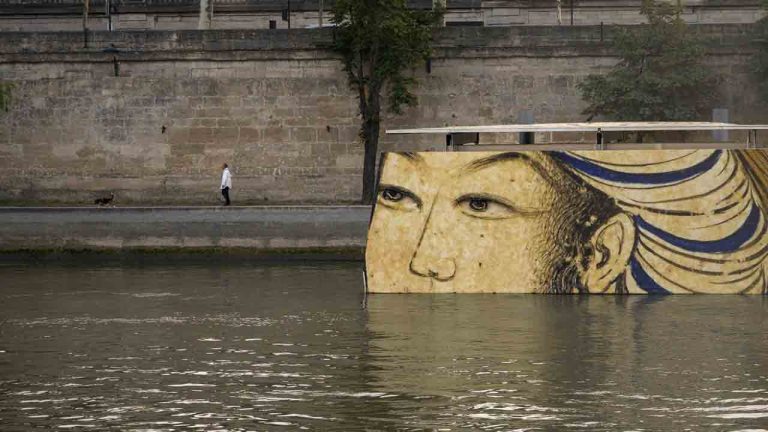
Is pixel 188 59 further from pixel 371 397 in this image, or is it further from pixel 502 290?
pixel 371 397

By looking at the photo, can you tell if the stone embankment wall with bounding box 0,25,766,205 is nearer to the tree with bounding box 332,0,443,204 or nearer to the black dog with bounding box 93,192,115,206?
the tree with bounding box 332,0,443,204

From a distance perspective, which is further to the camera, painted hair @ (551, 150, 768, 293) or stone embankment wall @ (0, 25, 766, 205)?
stone embankment wall @ (0, 25, 766, 205)

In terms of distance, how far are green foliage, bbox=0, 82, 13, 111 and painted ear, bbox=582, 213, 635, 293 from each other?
59.3ft

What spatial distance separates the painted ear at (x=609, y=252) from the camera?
1237 inches

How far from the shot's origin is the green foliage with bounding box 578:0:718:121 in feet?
149

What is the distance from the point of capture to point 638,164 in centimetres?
3166

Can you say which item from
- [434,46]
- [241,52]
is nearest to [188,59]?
[241,52]

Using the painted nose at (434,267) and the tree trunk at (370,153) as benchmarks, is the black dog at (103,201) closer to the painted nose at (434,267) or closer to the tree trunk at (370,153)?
the tree trunk at (370,153)

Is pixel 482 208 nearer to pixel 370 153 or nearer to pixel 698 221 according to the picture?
pixel 698 221

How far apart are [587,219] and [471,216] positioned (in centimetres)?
192

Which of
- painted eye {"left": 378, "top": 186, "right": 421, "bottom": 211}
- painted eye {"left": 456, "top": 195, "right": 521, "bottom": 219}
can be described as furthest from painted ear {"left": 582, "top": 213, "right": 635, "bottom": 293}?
painted eye {"left": 378, "top": 186, "right": 421, "bottom": 211}

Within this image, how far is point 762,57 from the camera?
45.8 m

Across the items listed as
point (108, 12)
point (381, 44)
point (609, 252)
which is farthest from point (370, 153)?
point (609, 252)

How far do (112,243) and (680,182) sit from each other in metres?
15.0
